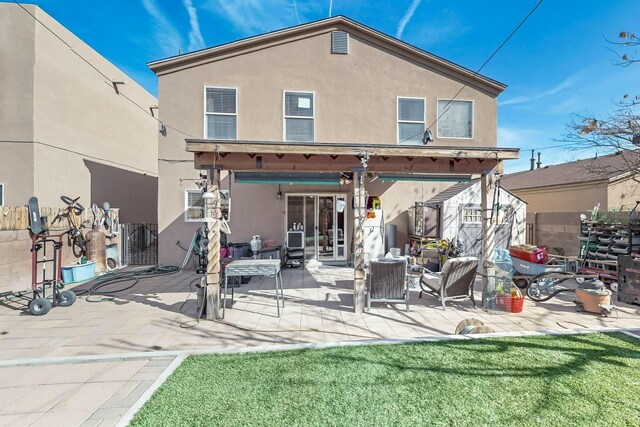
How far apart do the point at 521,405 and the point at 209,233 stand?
4.74m

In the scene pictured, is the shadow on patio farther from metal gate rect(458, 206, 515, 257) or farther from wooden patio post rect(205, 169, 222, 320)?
metal gate rect(458, 206, 515, 257)

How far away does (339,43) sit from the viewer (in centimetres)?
959

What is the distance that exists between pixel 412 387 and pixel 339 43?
10230mm

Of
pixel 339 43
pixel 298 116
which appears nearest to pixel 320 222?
pixel 298 116

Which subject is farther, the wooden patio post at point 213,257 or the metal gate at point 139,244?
the metal gate at point 139,244

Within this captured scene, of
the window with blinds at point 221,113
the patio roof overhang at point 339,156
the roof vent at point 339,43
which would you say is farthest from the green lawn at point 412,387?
the roof vent at point 339,43

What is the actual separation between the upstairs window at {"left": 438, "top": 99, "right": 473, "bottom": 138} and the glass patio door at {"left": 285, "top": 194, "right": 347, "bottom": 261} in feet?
14.4

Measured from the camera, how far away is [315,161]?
5.30 m

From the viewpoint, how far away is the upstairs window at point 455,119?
991cm

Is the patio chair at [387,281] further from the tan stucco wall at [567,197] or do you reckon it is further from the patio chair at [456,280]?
the tan stucco wall at [567,197]

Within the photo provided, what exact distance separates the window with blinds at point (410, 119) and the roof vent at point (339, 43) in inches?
103

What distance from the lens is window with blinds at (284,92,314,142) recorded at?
940 cm

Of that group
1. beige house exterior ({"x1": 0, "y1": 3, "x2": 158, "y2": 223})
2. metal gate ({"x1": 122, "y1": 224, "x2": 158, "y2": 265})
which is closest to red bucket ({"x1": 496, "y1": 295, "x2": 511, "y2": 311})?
metal gate ({"x1": 122, "y1": 224, "x2": 158, "y2": 265})

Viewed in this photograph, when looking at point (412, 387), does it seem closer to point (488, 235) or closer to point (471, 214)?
point (488, 235)
